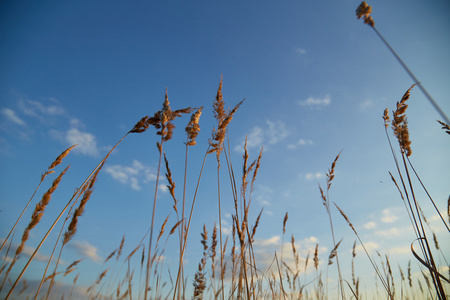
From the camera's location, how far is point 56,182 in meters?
1.99

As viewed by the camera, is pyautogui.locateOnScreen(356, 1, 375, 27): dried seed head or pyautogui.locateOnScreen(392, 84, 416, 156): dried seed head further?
pyautogui.locateOnScreen(392, 84, 416, 156): dried seed head

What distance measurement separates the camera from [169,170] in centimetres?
197

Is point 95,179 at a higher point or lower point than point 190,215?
higher

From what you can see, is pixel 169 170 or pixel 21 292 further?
pixel 21 292

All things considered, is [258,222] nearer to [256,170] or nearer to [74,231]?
[256,170]

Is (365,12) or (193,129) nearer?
(365,12)

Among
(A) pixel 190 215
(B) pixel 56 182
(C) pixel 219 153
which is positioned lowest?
(A) pixel 190 215

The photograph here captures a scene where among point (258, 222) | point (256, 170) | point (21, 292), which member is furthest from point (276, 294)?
point (21, 292)

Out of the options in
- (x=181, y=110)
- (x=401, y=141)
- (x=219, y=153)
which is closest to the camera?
(x=181, y=110)

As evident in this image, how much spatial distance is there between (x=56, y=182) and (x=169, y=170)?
3.31 ft

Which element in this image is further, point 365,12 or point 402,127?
point 402,127

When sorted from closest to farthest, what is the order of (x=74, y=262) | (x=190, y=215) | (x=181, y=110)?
1. (x=190, y=215)
2. (x=181, y=110)
3. (x=74, y=262)

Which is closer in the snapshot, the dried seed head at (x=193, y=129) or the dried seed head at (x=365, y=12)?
the dried seed head at (x=365, y=12)

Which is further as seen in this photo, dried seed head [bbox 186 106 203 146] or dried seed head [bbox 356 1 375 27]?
dried seed head [bbox 186 106 203 146]
